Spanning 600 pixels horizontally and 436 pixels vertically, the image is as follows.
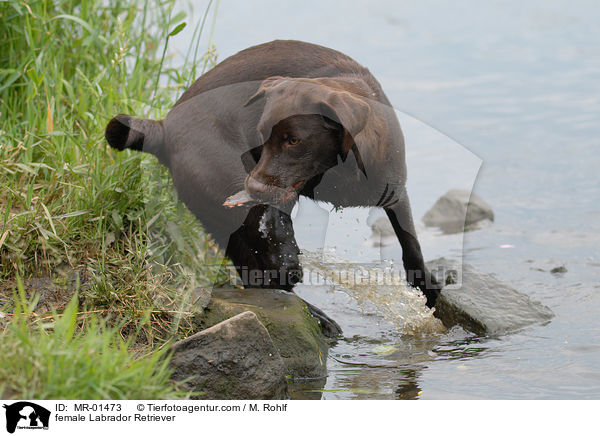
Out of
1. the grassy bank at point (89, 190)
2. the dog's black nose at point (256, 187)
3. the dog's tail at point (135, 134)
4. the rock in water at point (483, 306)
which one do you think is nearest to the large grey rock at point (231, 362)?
the grassy bank at point (89, 190)

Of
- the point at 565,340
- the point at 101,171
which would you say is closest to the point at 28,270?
the point at 101,171

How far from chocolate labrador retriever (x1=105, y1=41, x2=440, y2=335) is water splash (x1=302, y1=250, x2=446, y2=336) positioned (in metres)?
0.18

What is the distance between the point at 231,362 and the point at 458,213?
4356 millimetres

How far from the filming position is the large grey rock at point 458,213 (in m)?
6.89

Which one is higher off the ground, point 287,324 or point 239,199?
point 239,199

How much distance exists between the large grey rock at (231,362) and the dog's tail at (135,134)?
1.32m

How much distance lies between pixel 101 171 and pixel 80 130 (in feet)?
1.73

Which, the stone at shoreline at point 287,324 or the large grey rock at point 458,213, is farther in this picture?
the large grey rock at point 458,213

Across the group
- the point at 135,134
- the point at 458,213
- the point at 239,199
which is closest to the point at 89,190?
the point at 135,134
